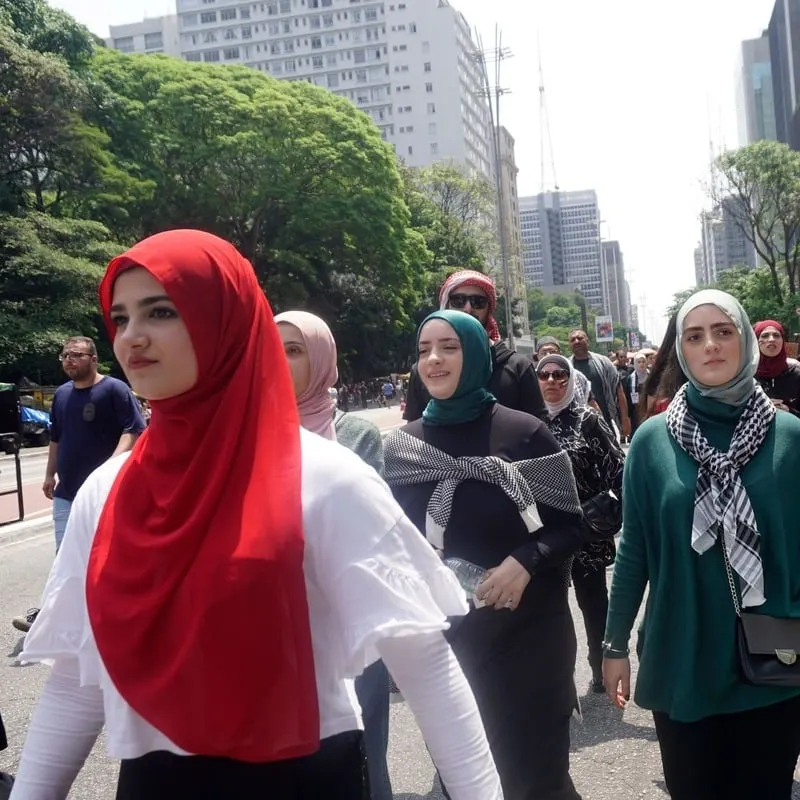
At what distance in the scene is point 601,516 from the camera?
4289mm

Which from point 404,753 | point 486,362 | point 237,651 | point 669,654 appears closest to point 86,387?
point 404,753

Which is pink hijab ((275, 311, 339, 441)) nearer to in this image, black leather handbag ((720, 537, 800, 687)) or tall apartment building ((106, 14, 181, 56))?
black leather handbag ((720, 537, 800, 687))

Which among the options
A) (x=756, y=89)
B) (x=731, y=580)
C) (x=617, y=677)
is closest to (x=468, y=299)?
(x=617, y=677)

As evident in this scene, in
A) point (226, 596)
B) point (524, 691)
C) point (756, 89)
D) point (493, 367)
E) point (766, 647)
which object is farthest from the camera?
point (756, 89)

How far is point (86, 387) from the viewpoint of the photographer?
21.5ft

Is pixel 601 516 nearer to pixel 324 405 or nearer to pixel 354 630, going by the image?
pixel 324 405

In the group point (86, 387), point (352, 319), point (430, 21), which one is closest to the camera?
point (86, 387)

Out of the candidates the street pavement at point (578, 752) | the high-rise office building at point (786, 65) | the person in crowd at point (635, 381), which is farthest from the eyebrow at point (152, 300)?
→ the high-rise office building at point (786, 65)

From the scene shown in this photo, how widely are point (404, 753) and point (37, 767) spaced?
2.73m

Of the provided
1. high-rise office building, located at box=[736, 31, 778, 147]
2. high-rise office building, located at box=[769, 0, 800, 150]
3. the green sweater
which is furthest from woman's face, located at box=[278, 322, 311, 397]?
high-rise office building, located at box=[736, 31, 778, 147]

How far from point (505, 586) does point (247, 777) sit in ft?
4.78

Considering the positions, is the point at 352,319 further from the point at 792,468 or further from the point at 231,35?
the point at 231,35

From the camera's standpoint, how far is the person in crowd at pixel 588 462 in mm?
4441

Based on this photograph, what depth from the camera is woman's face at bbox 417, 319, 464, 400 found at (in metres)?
3.21
